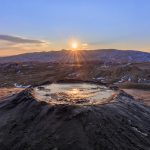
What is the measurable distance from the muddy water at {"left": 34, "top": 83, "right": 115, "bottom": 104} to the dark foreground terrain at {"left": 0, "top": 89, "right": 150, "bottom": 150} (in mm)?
499

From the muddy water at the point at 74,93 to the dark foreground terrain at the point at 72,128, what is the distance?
0.50 meters

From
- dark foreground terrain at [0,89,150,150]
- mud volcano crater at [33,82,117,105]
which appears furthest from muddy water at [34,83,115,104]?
dark foreground terrain at [0,89,150,150]

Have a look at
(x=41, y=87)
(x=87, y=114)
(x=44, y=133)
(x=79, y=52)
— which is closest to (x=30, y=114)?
(x=44, y=133)

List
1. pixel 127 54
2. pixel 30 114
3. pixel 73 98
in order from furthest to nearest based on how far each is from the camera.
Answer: pixel 127 54, pixel 73 98, pixel 30 114

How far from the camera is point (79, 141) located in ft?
13.6

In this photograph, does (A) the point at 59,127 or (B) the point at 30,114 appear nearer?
(A) the point at 59,127

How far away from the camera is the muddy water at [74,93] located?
218 inches

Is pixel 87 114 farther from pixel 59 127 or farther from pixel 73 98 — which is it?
pixel 73 98

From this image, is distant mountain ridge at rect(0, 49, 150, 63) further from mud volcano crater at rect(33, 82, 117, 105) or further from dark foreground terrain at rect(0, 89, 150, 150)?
dark foreground terrain at rect(0, 89, 150, 150)

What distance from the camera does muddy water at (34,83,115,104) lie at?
5531 millimetres

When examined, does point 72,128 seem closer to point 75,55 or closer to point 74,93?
point 74,93

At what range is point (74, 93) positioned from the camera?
21.3ft

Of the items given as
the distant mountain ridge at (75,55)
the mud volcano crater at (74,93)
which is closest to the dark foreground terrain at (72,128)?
the mud volcano crater at (74,93)

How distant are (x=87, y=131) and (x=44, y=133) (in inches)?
22.1
